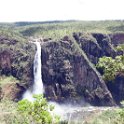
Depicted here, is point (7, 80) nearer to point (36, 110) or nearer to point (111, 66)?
point (36, 110)

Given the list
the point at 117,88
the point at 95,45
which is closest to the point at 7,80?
the point at 95,45

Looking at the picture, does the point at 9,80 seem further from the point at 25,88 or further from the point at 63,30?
the point at 63,30

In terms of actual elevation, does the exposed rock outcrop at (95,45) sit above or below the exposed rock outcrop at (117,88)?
above

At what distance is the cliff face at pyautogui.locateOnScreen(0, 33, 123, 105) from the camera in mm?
110938

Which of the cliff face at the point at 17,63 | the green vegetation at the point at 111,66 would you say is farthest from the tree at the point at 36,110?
the cliff face at the point at 17,63

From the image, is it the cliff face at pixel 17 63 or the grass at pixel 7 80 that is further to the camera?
the cliff face at pixel 17 63

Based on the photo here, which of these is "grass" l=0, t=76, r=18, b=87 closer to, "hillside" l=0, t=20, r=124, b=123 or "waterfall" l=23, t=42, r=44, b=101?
"hillside" l=0, t=20, r=124, b=123

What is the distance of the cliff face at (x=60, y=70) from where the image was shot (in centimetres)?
11094

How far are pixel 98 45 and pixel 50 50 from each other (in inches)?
580

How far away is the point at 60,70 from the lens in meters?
113

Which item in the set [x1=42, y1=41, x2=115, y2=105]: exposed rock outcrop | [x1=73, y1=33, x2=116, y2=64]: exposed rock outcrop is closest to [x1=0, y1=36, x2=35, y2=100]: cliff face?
[x1=42, y1=41, x2=115, y2=105]: exposed rock outcrop

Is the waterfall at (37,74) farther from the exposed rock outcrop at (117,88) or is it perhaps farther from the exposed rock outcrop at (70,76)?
the exposed rock outcrop at (117,88)

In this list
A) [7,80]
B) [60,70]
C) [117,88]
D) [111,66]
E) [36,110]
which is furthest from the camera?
[117,88]

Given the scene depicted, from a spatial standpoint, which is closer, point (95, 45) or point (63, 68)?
point (63, 68)
